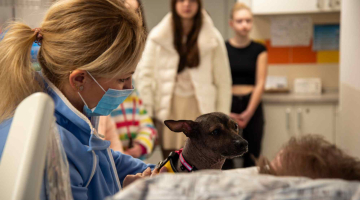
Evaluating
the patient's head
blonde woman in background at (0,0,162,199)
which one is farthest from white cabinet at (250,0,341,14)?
the patient's head

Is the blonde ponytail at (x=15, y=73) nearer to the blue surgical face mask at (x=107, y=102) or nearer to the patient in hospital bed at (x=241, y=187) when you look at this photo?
the blue surgical face mask at (x=107, y=102)

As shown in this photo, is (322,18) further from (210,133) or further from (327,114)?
(210,133)

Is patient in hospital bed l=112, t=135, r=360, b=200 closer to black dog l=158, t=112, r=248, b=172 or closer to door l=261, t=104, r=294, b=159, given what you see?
black dog l=158, t=112, r=248, b=172

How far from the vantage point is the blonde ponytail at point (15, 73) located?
1.04m

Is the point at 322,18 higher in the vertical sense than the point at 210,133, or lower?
higher

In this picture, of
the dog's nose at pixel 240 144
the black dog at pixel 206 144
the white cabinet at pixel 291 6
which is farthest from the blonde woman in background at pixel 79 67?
the white cabinet at pixel 291 6

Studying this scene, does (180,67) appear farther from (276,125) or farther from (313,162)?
(313,162)

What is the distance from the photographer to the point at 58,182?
2.69 feet

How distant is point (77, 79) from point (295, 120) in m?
3.19

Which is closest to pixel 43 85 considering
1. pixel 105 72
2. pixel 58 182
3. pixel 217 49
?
pixel 105 72

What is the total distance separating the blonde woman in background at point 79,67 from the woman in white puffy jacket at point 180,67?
5.86 ft

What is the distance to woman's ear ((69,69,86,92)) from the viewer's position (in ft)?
3.61

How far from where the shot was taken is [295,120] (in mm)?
3961

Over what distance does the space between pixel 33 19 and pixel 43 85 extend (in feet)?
1.76
